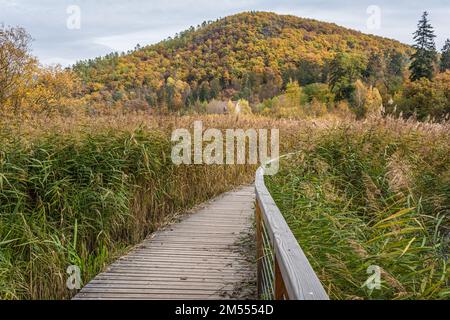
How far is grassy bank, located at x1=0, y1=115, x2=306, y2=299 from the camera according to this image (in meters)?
3.49

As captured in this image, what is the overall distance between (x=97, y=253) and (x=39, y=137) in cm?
159

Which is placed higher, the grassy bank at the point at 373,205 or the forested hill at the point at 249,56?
the forested hill at the point at 249,56

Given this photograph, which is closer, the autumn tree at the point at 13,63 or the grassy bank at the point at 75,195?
the grassy bank at the point at 75,195

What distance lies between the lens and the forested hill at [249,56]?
52.9 metres

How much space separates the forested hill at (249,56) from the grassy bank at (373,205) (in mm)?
41557

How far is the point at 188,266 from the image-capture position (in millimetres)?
3869

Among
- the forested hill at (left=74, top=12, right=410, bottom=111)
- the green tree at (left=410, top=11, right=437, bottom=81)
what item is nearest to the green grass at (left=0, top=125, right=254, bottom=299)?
the green tree at (left=410, top=11, right=437, bottom=81)

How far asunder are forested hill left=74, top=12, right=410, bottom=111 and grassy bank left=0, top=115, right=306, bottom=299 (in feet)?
134

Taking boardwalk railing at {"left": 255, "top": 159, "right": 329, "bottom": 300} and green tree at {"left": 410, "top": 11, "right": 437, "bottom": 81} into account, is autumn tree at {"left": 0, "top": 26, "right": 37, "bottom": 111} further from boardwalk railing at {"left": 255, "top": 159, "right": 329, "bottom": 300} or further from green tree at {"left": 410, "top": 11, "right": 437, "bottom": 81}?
green tree at {"left": 410, "top": 11, "right": 437, "bottom": 81}

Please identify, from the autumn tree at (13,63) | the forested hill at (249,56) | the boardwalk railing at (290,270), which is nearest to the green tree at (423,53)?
the forested hill at (249,56)

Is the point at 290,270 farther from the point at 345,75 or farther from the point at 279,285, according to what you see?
the point at 345,75

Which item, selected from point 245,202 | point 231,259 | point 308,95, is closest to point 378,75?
point 308,95

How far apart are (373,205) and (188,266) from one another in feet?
5.95

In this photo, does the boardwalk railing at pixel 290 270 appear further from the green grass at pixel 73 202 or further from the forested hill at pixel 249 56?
the forested hill at pixel 249 56
